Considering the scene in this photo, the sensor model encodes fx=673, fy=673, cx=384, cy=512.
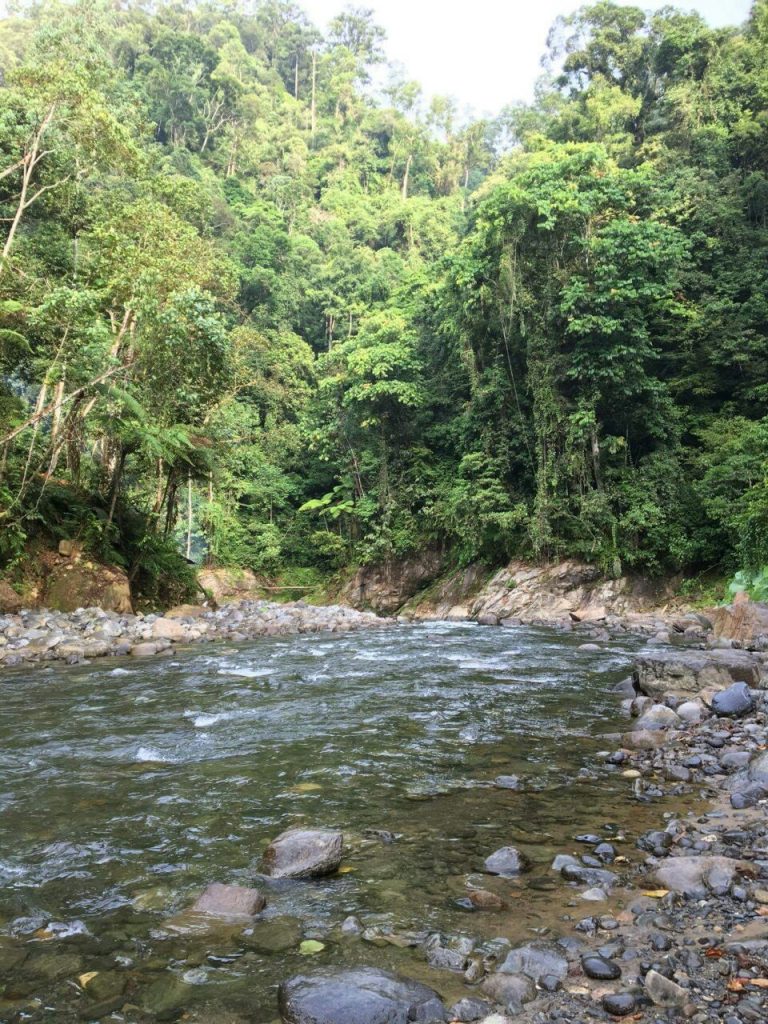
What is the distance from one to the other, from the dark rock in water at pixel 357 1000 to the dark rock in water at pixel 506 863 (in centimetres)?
96

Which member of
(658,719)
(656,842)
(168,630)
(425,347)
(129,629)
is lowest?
(168,630)

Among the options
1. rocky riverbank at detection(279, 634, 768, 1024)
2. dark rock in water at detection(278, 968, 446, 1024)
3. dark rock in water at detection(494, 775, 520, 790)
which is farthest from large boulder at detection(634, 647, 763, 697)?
dark rock in water at detection(278, 968, 446, 1024)

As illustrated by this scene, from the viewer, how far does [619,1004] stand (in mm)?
2068

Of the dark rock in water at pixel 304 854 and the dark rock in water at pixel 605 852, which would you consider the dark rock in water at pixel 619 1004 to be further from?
the dark rock in water at pixel 304 854

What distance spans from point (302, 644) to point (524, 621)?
825 cm

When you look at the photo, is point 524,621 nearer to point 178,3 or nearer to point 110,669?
point 110,669

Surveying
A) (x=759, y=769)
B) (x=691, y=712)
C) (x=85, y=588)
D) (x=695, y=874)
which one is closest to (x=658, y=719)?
(x=691, y=712)

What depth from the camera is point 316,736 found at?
5555 millimetres

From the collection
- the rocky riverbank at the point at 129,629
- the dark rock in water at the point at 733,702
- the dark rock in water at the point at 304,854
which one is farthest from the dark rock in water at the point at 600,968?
the rocky riverbank at the point at 129,629

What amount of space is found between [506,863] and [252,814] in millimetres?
1493

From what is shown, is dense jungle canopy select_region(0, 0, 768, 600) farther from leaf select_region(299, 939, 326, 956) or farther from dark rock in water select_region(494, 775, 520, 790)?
leaf select_region(299, 939, 326, 956)

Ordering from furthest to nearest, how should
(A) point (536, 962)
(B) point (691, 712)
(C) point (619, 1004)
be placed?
(B) point (691, 712), (A) point (536, 962), (C) point (619, 1004)

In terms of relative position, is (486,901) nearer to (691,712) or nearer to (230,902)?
(230,902)

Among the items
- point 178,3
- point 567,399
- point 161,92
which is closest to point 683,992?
point 567,399
